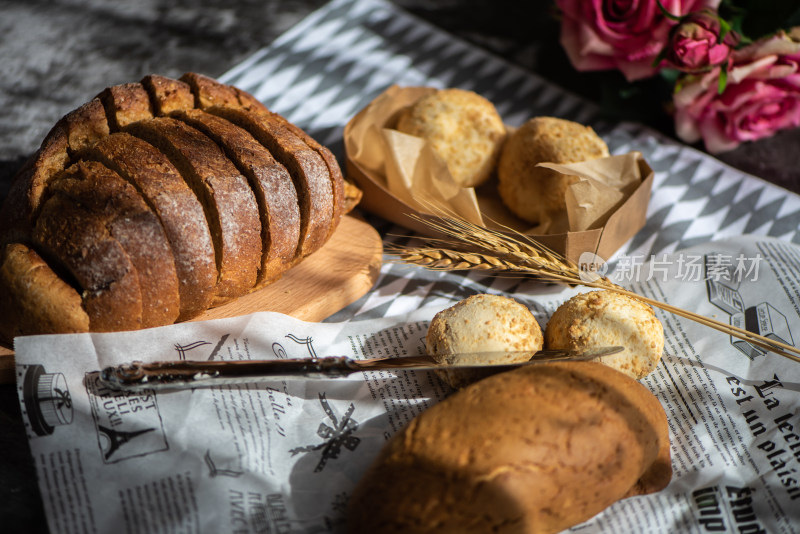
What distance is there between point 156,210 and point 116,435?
1.80ft

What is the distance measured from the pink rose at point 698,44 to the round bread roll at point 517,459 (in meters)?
1.43

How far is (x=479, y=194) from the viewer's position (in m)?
2.43

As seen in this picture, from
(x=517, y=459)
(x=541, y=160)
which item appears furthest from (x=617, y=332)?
(x=541, y=160)

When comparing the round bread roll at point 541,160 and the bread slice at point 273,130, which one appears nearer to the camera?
the bread slice at point 273,130

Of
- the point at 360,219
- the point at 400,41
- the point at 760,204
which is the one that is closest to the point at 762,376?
the point at 760,204

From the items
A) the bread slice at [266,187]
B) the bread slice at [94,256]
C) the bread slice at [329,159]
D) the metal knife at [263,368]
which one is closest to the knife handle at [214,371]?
the metal knife at [263,368]

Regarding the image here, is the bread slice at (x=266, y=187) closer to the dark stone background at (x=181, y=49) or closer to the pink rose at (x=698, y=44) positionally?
the dark stone background at (x=181, y=49)

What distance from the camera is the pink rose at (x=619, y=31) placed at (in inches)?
98.2

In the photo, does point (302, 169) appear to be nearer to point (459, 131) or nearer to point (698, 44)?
point (459, 131)

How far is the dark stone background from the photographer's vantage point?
8.84 ft

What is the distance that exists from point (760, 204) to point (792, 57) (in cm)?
57

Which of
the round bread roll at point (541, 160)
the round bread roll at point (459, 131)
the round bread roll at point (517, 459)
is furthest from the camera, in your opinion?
the round bread roll at point (459, 131)

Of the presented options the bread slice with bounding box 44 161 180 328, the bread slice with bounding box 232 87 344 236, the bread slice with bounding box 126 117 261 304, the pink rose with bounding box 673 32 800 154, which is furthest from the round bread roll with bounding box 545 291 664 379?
the pink rose with bounding box 673 32 800 154

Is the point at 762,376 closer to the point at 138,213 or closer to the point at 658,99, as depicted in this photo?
the point at 658,99
